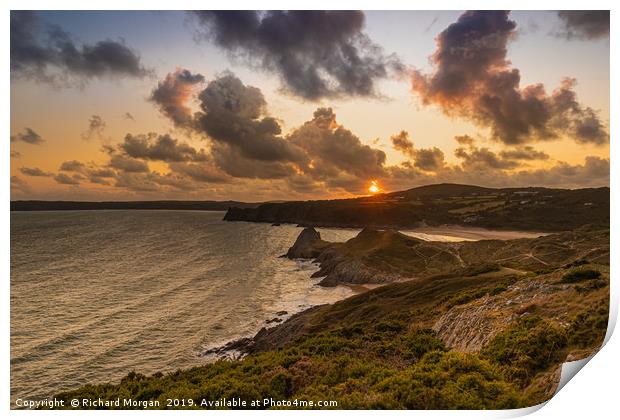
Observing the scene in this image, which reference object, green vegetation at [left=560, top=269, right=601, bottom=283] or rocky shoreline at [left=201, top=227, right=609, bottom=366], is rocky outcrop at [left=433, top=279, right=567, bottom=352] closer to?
rocky shoreline at [left=201, top=227, right=609, bottom=366]

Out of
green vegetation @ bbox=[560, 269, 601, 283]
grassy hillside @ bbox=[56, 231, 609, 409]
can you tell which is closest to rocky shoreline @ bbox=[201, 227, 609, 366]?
grassy hillside @ bbox=[56, 231, 609, 409]

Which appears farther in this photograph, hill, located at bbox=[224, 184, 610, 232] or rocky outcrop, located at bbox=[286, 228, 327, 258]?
rocky outcrop, located at bbox=[286, 228, 327, 258]

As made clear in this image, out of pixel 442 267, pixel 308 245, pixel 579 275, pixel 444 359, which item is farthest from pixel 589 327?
pixel 308 245

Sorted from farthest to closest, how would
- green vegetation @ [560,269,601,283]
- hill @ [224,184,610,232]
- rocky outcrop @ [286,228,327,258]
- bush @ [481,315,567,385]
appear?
rocky outcrop @ [286,228,327,258] → hill @ [224,184,610,232] → green vegetation @ [560,269,601,283] → bush @ [481,315,567,385]

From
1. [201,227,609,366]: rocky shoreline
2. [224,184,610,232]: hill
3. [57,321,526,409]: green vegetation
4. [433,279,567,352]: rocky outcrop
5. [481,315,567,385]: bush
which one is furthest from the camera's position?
[224,184,610,232]: hill

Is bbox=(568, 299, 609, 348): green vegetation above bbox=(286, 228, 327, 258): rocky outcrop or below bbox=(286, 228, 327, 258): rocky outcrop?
above

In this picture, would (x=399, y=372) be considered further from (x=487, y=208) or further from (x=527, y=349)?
(x=487, y=208)
